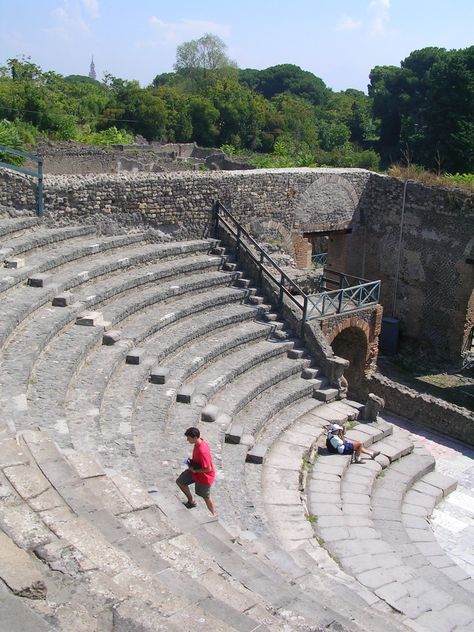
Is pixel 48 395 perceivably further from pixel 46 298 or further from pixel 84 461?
pixel 46 298

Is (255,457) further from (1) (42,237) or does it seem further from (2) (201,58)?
(2) (201,58)

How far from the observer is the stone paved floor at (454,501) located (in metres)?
9.03

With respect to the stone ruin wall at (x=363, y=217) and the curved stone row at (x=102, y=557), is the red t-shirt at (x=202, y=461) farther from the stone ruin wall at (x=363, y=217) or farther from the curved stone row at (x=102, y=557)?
the stone ruin wall at (x=363, y=217)

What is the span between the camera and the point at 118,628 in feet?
11.1

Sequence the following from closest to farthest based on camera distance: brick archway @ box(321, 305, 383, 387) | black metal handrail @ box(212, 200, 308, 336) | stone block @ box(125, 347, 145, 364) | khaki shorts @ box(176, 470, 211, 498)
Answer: khaki shorts @ box(176, 470, 211, 498), stone block @ box(125, 347, 145, 364), black metal handrail @ box(212, 200, 308, 336), brick archway @ box(321, 305, 383, 387)

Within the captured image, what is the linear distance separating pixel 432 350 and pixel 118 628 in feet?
46.3

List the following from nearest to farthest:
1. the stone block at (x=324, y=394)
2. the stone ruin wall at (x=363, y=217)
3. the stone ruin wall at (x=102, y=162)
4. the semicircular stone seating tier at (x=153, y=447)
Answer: the semicircular stone seating tier at (x=153, y=447)
the stone block at (x=324, y=394)
the stone ruin wall at (x=363, y=217)
the stone ruin wall at (x=102, y=162)

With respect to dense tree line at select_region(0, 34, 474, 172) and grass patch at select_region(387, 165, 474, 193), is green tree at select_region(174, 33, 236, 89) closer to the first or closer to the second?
dense tree line at select_region(0, 34, 474, 172)

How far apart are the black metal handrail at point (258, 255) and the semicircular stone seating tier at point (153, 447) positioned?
18.9 inches

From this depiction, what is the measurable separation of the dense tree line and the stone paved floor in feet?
44.0

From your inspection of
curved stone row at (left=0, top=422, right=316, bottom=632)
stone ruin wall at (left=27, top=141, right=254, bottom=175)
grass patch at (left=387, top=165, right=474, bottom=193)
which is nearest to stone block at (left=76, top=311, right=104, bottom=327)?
curved stone row at (left=0, top=422, right=316, bottom=632)

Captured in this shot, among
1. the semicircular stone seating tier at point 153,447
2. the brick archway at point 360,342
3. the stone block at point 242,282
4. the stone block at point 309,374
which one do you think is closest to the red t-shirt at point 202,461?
the semicircular stone seating tier at point 153,447

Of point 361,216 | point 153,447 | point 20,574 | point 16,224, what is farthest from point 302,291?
point 20,574

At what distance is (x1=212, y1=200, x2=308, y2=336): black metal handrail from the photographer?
12.9 metres
